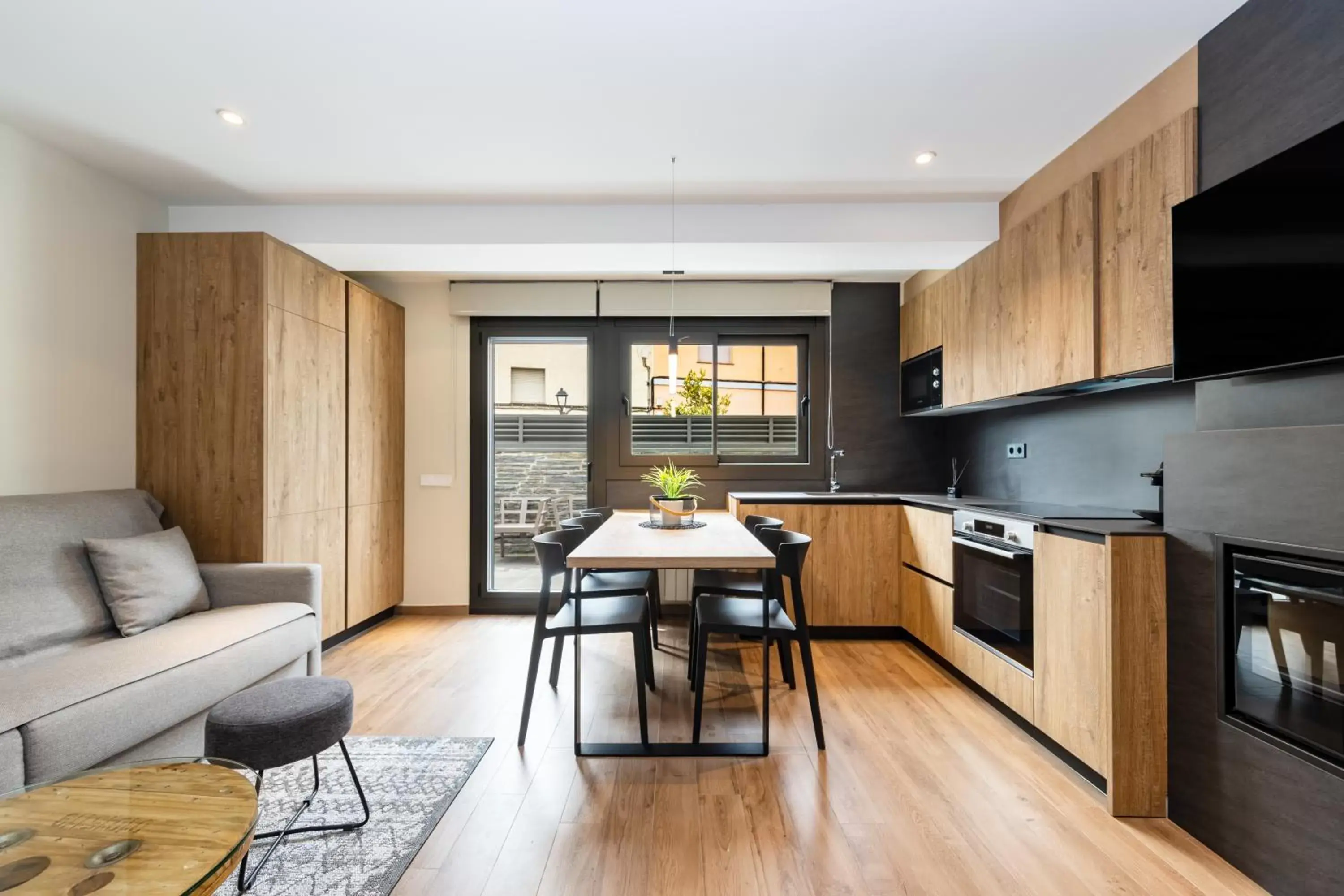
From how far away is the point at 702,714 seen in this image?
2.81 meters

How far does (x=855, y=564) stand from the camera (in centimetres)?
398

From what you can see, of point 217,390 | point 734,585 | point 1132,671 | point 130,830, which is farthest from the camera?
point 217,390

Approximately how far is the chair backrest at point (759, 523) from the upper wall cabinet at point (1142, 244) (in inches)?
60.8

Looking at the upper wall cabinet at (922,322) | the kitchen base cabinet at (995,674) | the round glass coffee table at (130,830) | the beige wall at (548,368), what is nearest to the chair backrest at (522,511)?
the beige wall at (548,368)

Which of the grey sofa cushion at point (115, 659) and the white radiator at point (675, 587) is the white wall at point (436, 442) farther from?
the grey sofa cushion at point (115, 659)

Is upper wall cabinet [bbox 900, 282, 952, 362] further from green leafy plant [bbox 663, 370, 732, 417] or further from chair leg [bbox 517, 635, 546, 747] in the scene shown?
chair leg [bbox 517, 635, 546, 747]

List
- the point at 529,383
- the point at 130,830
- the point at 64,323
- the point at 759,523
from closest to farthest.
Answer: the point at 130,830 → the point at 64,323 → the point at 759,523 → the point at 529,383

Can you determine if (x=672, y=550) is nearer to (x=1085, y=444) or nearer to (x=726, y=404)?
(x=1085, y=444)

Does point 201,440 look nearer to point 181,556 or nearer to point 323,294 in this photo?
point 181,556

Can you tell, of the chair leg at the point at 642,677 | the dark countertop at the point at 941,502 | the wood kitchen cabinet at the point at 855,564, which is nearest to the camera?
the dark countertop at the point at 941,502

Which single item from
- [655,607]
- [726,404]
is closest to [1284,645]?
[655,607]

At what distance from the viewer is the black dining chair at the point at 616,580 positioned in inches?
115

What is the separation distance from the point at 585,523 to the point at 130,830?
257 cm

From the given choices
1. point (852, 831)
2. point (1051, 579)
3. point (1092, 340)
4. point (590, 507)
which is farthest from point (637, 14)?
point (590, 507)
